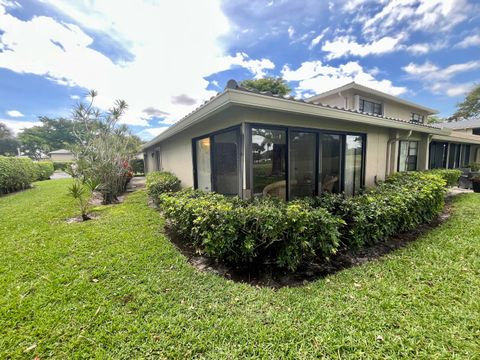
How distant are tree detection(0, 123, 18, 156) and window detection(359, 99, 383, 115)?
2631 inches

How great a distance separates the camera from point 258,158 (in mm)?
4234

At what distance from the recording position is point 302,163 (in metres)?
5.10

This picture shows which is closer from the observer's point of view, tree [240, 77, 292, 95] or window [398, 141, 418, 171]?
window [398, 141, 418, 171]

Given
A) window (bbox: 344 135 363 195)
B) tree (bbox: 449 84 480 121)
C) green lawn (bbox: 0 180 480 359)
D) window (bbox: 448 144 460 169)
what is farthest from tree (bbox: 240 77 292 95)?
tree (bbox: 449 84 480 121)

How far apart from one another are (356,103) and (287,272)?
10.2 meters

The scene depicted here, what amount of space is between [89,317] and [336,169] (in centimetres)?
620

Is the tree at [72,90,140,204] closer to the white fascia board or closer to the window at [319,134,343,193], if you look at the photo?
the white fascia board

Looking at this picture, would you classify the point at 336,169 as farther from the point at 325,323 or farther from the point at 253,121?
the point at 325,323

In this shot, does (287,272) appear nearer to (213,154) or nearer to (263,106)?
(263,106)

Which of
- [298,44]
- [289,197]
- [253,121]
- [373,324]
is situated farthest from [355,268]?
[298,44]

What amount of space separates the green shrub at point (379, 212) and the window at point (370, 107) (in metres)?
7.22

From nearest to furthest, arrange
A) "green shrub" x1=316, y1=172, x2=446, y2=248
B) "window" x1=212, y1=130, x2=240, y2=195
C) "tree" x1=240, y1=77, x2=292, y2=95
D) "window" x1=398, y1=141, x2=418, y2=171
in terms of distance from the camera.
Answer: "green shrub" x1=316, y1=172, x2=446, y2=248 < "window" x1=212, y1=130, x2=240, y2=195 < "window" x1=398, y1=141, x2=418, y2=171 < "tree" x1=240, y1=77, x2=292, y2=95

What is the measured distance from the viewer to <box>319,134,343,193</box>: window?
5.57 m

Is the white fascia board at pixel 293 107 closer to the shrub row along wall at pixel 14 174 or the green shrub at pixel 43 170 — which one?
the shrub row along wall at pixel 14 174
